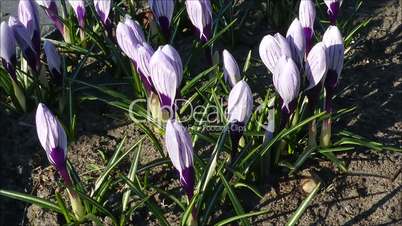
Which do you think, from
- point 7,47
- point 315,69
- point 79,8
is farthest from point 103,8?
point 315,69

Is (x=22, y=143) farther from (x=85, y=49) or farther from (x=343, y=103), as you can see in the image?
(x=343, y=103)

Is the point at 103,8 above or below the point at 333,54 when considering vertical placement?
A: above

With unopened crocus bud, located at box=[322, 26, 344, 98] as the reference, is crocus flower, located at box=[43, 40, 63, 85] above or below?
above

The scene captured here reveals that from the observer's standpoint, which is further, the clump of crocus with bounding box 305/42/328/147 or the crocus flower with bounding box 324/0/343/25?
the crocus flower with bounding box 324/0/343/25

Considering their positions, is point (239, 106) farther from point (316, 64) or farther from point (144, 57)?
point (144, 57)

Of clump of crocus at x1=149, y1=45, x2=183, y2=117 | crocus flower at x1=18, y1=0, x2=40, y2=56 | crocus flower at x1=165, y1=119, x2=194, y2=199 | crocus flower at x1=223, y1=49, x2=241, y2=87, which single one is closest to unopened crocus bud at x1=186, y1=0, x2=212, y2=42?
crocus flower at x1=223, y1=49, x2=241, y2=87

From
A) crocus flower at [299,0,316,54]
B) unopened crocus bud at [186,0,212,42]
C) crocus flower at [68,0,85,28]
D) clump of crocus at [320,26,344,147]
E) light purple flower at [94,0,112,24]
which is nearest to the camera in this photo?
clump of crocus at [320,26,344,147]

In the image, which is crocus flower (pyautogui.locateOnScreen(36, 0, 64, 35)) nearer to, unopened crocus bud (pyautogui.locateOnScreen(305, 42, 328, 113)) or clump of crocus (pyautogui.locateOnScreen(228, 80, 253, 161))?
clump of crocus (pyautogui.locateOnScreen(228, 80, 253, 161))
